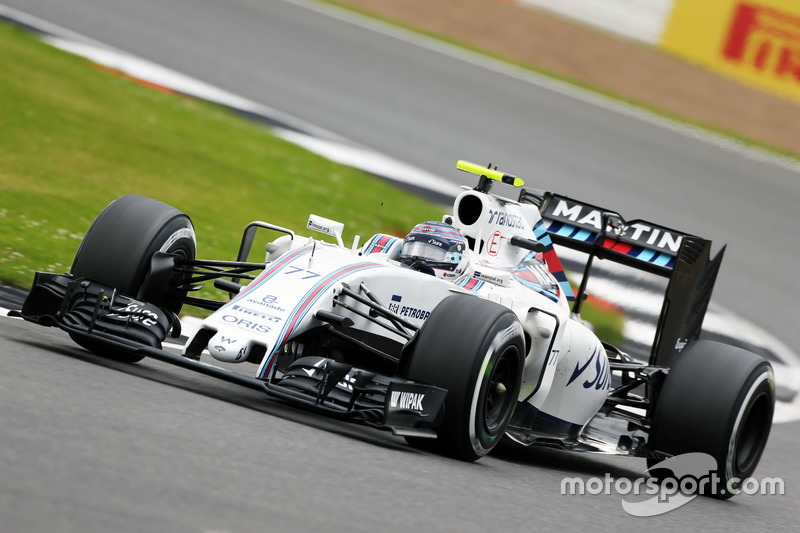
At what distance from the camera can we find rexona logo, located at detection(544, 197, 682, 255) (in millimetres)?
8523

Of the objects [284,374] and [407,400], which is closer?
[407,400]

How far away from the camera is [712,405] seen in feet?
23.2

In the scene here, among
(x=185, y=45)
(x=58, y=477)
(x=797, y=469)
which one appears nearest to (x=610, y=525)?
(x=58, y=477)

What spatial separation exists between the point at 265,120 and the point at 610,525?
1123 cm

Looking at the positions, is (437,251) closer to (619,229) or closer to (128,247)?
(128,247)

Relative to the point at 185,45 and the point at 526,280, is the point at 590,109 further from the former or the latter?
the point at 526,280

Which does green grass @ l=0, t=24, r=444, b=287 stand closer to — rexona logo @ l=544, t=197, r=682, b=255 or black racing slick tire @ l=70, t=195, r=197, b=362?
black racing slick tire @ l=70, t=195, r=197, b=362

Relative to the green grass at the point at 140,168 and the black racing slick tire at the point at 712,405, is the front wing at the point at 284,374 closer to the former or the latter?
the black racing slick tire at the point at 712,405

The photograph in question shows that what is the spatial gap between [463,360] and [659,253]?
3.22 m

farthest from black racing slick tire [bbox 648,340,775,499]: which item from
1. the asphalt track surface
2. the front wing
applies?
the front wing

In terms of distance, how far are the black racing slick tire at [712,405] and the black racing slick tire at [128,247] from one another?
120 inches

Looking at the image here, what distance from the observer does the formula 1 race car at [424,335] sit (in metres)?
5.79

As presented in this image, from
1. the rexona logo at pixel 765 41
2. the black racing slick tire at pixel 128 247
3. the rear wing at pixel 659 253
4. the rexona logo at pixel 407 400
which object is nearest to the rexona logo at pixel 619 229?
the rear wing at pixel 659 253

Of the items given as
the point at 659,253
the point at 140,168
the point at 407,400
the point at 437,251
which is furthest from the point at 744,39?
the point at 407,400
